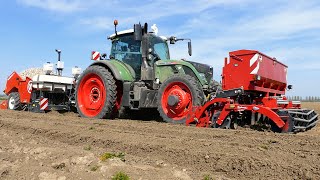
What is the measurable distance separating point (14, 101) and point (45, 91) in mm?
1806

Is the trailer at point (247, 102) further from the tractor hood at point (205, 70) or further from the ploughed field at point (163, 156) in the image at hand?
Result: the tractor hood at point (205, 70)

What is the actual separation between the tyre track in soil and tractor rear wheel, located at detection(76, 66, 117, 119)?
2.25 meters

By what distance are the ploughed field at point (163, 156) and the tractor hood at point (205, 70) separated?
3042mm

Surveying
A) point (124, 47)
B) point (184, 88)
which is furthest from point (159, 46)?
point (184, 88)

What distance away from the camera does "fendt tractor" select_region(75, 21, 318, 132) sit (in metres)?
7.05

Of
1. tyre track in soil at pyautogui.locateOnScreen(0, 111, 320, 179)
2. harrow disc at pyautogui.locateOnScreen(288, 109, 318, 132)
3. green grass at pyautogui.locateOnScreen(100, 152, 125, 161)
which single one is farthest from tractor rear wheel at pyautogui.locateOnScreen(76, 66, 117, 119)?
green grass at pyautogui.locateOnScreen(100, 152, 125, 161)

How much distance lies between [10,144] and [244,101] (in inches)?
176

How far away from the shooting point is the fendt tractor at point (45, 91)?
11.8 metres

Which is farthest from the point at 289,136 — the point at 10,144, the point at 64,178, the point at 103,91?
the point at 103,91

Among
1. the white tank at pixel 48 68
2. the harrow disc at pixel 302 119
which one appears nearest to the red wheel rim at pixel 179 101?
the harrow disc at pixel 302 119

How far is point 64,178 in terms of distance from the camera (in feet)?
13.0

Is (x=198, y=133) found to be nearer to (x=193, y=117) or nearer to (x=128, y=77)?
(x=193, y=117)

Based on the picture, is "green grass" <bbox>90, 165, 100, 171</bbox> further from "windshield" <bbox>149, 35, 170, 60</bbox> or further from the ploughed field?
"windshield" <bbox>149, 35, 170, 60</bbox>

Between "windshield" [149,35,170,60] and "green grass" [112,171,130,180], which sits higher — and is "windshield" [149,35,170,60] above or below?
above
